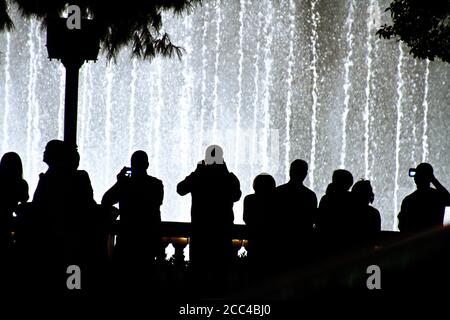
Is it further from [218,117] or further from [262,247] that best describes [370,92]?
[262,247]

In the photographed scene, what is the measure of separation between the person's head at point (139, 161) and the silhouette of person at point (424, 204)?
2079 mm

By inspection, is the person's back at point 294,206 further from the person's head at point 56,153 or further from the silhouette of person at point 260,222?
the person's head at point 56,153

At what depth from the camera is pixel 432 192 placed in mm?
6523

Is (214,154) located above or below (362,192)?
above

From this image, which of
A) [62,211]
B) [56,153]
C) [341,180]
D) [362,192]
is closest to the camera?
[62,211]

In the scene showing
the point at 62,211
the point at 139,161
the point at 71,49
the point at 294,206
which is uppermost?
the point at 71,49

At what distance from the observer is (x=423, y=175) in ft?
21.2

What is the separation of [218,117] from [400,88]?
4.32 m

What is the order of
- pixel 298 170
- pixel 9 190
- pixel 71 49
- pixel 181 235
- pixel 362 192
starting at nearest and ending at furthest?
pixel 9 190
pixel 298 170
pixel 362 192
pixel 71 49
pixel 181 235

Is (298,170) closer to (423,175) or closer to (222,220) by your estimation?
(222,220)

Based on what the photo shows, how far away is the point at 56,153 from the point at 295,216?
181 cm

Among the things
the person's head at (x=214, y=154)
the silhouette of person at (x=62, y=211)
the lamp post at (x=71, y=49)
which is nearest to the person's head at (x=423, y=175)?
the person's head at (x=214, y=154)

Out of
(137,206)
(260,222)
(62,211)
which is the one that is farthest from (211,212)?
(62,211)
